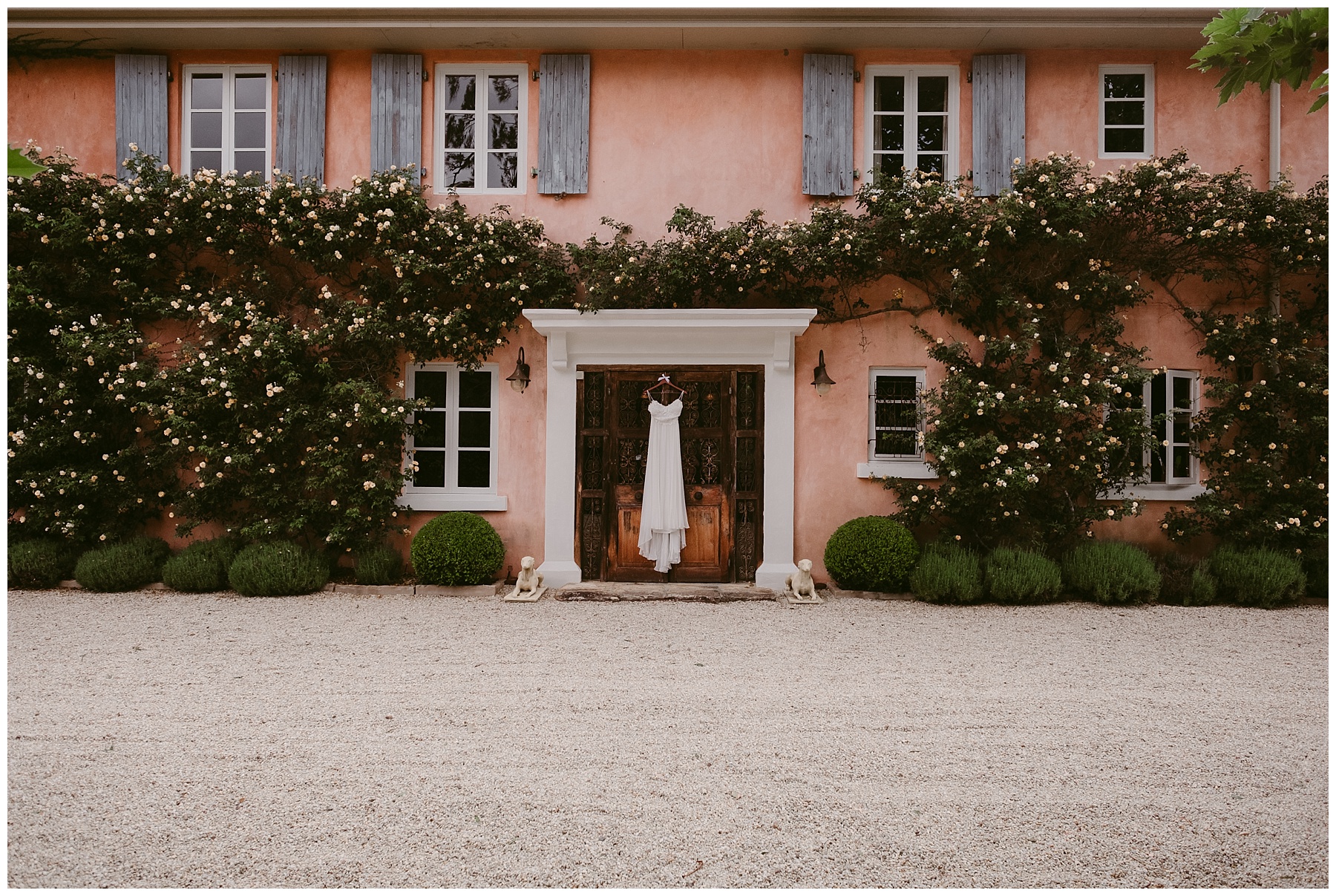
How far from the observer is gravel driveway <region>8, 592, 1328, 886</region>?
2816 mm

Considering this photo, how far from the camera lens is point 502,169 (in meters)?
A: 8.52

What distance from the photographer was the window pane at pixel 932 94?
333 inches

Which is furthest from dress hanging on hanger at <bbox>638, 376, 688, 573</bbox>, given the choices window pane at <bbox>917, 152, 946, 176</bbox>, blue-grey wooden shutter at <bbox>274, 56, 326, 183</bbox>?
blue-grey wooden shutter at <bbox>274, 56, 326, 183</bbox>

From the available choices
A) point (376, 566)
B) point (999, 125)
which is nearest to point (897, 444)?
point (999, 125)

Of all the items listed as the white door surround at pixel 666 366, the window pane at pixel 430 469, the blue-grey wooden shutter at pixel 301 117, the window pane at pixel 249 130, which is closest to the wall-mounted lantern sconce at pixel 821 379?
the white door surround at pixel 666 366

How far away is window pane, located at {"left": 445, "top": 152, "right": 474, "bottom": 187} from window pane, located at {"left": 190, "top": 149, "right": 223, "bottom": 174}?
96.8 inches

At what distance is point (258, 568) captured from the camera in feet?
24.6

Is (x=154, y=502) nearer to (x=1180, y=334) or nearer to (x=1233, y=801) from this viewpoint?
(x=1233, y=801)

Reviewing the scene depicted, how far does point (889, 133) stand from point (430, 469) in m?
6.14

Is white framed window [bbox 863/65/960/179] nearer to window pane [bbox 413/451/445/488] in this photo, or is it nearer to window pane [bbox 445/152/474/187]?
window pane [bbox 445/152/474/187]

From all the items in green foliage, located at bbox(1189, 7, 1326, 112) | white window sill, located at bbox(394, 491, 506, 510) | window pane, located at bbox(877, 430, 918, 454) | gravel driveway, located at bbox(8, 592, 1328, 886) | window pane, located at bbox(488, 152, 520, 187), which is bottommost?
gravel driveway, located at bbox(8, 592, 1328, 886)

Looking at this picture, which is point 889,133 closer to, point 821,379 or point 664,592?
point 821,379

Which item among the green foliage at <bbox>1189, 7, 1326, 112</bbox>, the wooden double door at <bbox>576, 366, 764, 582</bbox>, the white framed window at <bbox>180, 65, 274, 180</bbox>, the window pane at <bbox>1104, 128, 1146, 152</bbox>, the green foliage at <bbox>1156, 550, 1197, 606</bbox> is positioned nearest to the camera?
the green foliage at <bbox>1189, 7, 1326, 112</bbox>

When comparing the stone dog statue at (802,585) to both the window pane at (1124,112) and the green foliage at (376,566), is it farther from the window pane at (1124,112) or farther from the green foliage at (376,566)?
the window pane at (1124,112)
